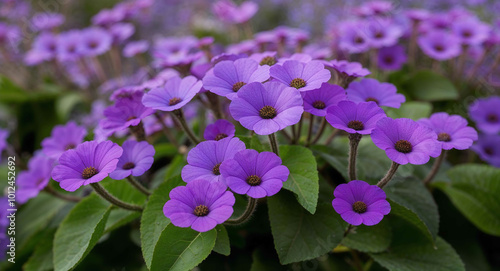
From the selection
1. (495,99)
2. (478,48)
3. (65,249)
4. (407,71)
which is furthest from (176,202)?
(478,48)

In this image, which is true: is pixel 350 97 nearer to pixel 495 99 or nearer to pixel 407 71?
pixel 495 99

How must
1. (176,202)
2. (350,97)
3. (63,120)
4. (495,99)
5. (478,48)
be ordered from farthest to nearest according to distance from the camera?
(478,48) → (63,120) → (495,99) → (350,97) → (176,202)

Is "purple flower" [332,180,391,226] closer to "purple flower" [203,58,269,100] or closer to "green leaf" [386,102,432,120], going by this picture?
"purple flower" [203,58,269,100]

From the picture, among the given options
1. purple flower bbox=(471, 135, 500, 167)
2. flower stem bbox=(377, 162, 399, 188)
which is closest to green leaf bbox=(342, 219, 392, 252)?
flower stem bbox=(377, 162, 399, 188)

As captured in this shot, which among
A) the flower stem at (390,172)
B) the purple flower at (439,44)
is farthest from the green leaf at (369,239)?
the purple flower at (439,44)

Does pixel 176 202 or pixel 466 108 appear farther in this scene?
pixel 466 108

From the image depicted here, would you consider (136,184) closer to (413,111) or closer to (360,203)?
(360,203)
